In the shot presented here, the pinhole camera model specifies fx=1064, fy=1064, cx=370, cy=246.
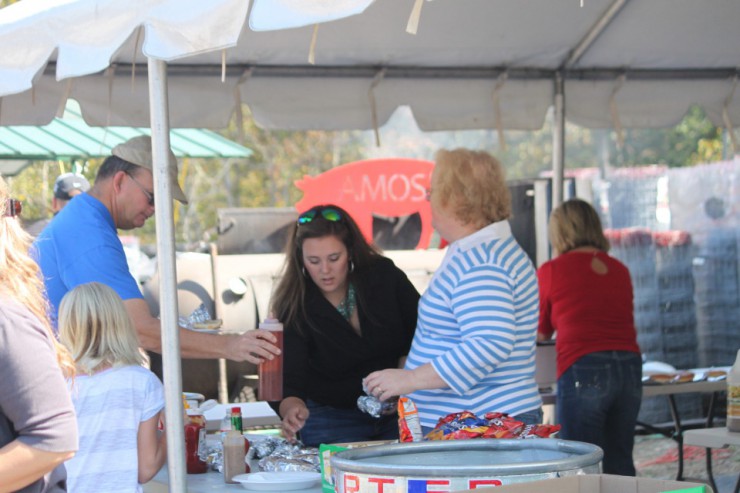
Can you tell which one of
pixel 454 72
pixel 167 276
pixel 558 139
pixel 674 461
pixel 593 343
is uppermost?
pixel 454 72

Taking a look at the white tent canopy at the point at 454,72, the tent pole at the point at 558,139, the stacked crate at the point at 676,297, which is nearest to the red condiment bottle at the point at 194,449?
the white tent canopy at the point at 454,72

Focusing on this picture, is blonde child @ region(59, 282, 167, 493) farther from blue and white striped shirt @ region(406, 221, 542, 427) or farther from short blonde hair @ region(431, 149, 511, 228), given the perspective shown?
short blonde hair @ region(431, 149, 511, 228)

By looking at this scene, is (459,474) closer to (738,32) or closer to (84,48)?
(84,48)

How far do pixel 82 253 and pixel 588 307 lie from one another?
7.64 feet

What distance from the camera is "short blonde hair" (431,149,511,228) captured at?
3.32 meters

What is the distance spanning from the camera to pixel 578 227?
4930 millimetres

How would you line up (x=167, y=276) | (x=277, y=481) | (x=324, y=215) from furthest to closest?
(x=324, y=215) → (x=277, y=481) → (x=167, y=276)

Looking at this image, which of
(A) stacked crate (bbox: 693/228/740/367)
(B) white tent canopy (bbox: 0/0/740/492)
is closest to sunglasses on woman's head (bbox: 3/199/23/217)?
(B) white tent canopy (bbox: 0/0/740/492)

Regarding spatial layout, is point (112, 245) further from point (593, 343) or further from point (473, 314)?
point (593, 343)

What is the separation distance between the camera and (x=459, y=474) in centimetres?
194

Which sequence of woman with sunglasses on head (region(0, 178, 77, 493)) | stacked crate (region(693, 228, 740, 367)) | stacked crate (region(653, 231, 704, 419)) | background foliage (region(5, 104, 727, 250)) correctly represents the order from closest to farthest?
1. woman with sunglasses on head (region(0, 178, 77, 493))
2. stacked crate (region(693, 228, 740, 367))
3. stacked crate (region(653, 231, 704, 419))
4. background foliage (region(5, 104, 727, 250))

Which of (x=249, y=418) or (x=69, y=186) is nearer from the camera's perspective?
(x=249, y=418)

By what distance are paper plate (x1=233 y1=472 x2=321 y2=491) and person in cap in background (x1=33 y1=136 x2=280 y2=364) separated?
0.43 m

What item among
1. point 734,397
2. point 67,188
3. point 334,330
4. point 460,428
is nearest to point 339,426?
point 334,330
